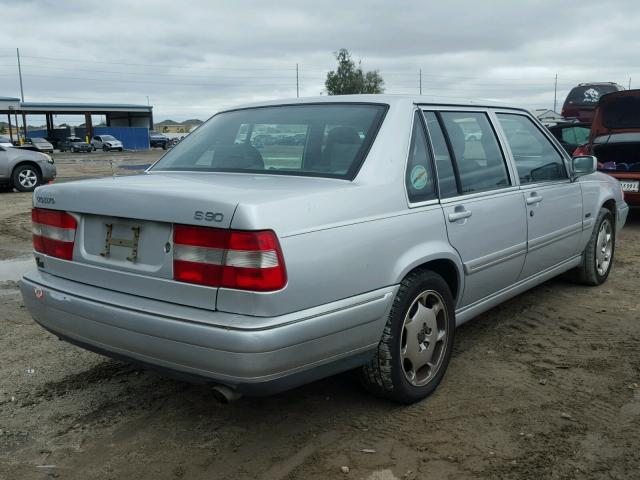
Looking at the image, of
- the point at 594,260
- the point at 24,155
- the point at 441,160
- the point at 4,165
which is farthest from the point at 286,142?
the point at 24,155

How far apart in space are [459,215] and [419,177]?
346 mm

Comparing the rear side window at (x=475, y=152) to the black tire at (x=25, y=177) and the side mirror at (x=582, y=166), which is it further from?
the black tire at (x=25, y=177)

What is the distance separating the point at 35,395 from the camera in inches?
137

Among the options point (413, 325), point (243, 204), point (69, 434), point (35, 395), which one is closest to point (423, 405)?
point (413, 325)

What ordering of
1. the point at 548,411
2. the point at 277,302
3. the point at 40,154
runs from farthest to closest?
the point at 40,154 → the point at 548,411 → the point at 277,302

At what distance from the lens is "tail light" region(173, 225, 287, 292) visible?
7.93ft

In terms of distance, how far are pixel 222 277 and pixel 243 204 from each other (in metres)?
0.30

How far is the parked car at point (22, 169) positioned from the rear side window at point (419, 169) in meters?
13.1

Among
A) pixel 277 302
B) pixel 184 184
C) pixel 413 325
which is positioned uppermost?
pixel 184 184

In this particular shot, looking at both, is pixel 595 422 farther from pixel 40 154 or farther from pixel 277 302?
pixel 40 154

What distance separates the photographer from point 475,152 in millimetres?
3852

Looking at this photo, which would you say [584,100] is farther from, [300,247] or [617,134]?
[300,247]

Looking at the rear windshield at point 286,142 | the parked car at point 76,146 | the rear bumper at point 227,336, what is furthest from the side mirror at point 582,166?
the parked car at point 76,146

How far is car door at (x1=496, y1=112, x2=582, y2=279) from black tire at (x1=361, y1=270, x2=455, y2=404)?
1.13m
